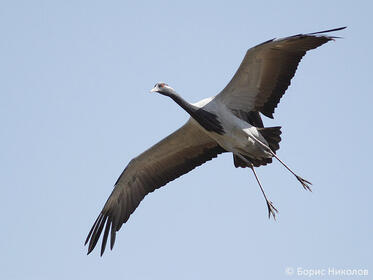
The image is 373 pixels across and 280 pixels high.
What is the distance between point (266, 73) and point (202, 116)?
1.47m

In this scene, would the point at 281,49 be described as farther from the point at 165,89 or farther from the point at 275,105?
the point at 165,89

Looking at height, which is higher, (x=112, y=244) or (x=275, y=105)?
(x=275, y=105)

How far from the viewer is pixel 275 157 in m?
14.9

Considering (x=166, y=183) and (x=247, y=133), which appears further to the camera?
(x=166, y=183)

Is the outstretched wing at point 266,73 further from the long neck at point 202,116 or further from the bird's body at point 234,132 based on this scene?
the long neck at point 202,116

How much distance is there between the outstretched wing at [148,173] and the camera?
52.1 feet

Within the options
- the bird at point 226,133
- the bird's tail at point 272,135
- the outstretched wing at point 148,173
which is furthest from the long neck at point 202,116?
the outstretched wing at point 148,173

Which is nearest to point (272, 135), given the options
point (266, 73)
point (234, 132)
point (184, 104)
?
point (234, 132)

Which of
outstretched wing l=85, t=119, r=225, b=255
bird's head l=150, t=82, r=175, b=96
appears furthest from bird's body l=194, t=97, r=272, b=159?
outstretched wing l=85, t=119, r=225, b=255

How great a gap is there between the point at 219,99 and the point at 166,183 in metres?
2.44

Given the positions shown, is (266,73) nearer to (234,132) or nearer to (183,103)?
(234,132)

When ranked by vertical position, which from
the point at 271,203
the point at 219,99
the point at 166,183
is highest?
the point at 219,99

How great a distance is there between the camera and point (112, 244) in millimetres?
15711

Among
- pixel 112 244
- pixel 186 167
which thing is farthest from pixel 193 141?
pixel 112 244
